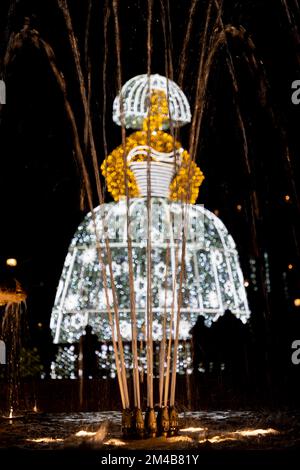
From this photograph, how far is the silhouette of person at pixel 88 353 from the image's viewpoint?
1567cm

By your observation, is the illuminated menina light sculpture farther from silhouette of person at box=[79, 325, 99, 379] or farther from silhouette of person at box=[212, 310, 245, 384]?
silhouette of person at box=[212, 310, 245, 384]

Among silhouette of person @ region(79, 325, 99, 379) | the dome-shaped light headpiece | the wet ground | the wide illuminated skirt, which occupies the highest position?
A: the dome-shaped light headpiece

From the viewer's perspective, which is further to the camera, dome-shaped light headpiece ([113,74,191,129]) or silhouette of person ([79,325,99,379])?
dome-shaped light headpiece ([113,74,191,129])

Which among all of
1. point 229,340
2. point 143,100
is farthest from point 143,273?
point 143,100

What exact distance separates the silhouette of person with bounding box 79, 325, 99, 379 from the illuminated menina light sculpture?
0.99ft

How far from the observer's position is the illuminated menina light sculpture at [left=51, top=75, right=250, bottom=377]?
52.6 ft

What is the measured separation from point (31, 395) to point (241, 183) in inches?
672

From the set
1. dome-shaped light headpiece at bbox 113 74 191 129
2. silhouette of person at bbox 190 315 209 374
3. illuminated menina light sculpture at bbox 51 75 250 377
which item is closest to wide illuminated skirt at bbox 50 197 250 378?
illuminated menina light sculpture at bbox 51 75 250 377

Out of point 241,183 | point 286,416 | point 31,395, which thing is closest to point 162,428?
point 286,416

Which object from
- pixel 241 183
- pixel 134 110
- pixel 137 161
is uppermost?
pixel 241 183

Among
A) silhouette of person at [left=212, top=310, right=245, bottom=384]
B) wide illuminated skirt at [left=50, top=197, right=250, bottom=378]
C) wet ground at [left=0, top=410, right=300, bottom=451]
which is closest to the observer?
wet ground at [left=0, top=410, right=300, bottom=451]

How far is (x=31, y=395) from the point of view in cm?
1234

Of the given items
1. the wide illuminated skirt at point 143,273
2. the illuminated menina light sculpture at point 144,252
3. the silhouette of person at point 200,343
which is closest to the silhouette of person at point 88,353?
the illuminated menina light sculpture at point 144,252

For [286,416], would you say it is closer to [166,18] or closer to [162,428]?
[162,428]
